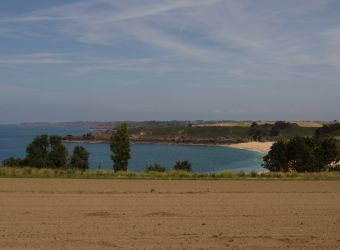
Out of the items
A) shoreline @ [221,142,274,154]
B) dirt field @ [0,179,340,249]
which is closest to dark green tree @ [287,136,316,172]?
dirt field @ [0,179,340,249]

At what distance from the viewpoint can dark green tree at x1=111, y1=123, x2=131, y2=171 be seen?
4581cm

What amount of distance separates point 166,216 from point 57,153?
163ft

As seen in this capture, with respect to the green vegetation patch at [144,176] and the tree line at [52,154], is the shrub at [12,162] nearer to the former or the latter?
the tree line at [52,154]

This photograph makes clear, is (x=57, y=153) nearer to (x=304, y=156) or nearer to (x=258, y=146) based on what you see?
(x=304, y=156)

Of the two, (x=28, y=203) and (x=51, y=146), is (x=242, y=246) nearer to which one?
(x=28, y=203)

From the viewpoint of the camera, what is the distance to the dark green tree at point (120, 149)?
1804 inches

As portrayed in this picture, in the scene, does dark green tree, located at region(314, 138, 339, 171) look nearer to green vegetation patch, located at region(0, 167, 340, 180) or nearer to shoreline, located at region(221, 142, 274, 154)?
green vegetation patch, located at region(0, 167, 340, 180)

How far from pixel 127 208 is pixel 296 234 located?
564 cm

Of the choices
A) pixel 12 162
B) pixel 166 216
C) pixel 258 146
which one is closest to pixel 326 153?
pixel 12 162

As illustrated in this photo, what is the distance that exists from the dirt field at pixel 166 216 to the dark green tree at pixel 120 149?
902 inches

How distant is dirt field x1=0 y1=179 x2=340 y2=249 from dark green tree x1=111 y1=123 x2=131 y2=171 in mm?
22914

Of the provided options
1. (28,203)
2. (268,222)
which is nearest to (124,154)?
(28,203)

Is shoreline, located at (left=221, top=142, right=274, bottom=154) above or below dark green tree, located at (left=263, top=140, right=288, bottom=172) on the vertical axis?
below

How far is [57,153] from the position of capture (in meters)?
62.3
